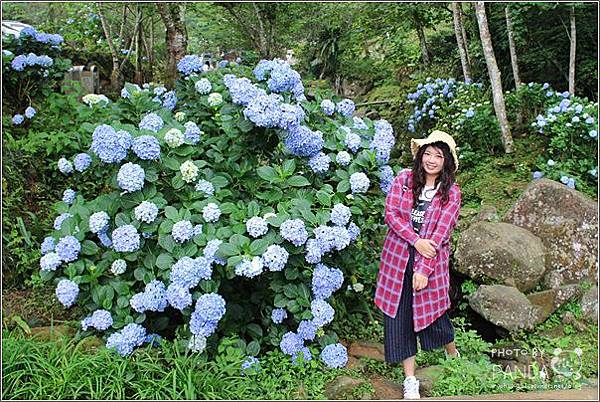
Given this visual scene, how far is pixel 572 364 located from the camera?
3.02 meters

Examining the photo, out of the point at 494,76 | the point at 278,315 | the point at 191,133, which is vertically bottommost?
the point at 278,315

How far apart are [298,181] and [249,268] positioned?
0.51m

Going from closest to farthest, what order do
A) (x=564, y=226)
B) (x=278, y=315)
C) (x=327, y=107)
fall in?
(x=278, y=315) < (x=327, y=107) < (x=564, y=226)

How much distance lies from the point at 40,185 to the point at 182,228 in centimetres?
178

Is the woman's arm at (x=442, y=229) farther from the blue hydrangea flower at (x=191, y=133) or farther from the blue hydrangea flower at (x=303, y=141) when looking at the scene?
the blue hydrangea flower at (x=191, y=133)

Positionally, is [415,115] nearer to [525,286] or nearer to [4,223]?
[525,286]

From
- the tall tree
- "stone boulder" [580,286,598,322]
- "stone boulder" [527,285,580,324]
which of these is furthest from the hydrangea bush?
the tall tree

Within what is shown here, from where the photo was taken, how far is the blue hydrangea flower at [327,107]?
3.21m

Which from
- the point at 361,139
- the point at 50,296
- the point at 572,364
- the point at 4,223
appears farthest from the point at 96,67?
the point at 572,364

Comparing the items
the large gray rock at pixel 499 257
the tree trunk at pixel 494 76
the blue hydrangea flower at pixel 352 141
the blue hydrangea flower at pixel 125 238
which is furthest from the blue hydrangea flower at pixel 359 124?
the tree trunk at pixel 494 76

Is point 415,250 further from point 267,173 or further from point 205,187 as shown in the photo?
point 205,187

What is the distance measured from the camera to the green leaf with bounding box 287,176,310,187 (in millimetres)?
2803

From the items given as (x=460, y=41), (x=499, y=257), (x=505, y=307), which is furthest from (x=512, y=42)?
(x=505, y=307)

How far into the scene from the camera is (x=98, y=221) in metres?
2.74
